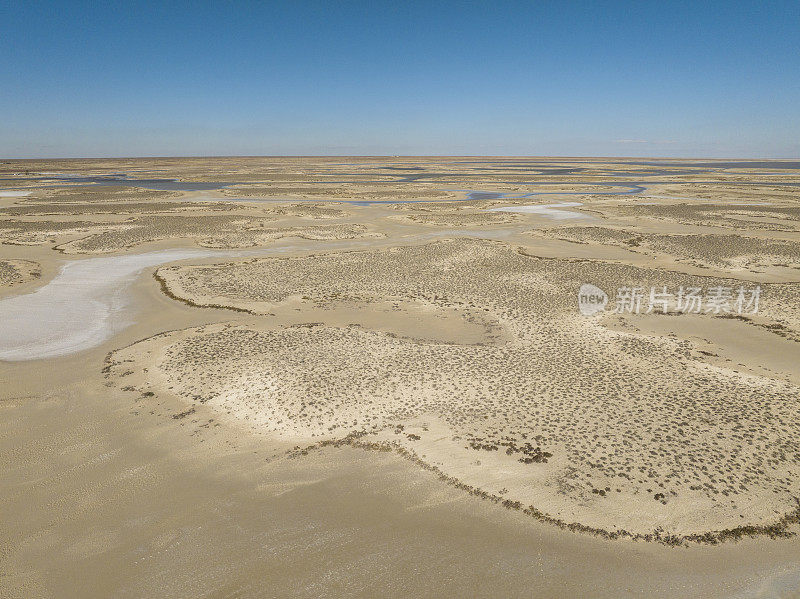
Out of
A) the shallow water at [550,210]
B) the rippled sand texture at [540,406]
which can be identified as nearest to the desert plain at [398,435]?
the rippled sand texture at [540,406]

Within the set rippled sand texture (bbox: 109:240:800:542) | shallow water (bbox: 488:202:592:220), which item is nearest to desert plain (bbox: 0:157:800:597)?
rippled sand texture (bbox: 109:240:800:542)

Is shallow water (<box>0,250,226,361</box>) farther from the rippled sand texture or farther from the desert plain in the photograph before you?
the rippled sand texture

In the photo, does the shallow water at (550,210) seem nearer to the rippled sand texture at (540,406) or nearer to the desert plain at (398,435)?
the desert plain at (398,435)

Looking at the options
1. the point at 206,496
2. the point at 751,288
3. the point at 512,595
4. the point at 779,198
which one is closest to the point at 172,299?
the point at 206,496

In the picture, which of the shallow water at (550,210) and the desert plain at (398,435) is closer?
the desert plain at (398,435)

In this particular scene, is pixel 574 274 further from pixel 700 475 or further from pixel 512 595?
pixel 512 595

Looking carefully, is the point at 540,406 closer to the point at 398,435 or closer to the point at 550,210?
the point at 398,435
